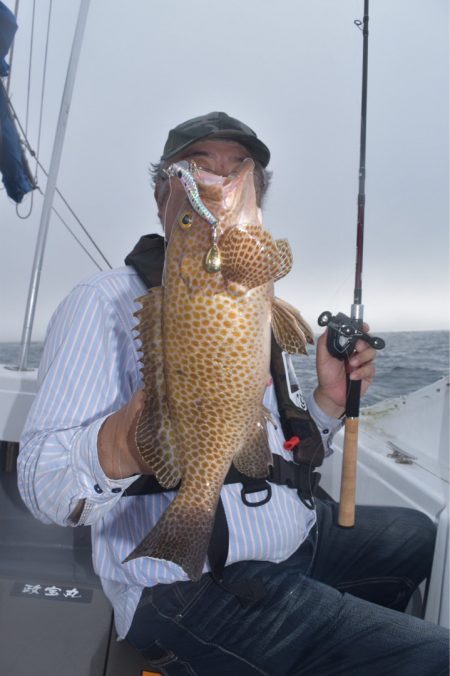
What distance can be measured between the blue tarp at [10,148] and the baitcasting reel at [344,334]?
13.0 ft

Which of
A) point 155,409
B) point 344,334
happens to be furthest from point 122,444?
point 344,334

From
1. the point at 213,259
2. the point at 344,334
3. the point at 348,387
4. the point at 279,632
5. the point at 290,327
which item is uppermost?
the point at 213,259

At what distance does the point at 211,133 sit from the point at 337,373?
3.68 ft

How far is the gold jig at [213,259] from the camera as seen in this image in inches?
48.3

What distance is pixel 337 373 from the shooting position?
2164mm

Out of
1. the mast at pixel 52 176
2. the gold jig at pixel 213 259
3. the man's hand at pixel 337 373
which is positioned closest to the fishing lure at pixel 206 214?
the gold jig at pixel 213 259

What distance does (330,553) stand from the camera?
7.36ft

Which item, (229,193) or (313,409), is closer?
(229,193)

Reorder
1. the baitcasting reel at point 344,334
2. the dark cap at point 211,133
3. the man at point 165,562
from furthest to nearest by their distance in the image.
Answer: the dark cap at point 211,133
the baitcasting reel at point 344,334
the man at point 165,562

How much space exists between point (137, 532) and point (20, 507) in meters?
2.07

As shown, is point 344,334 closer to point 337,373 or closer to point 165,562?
point 337,373

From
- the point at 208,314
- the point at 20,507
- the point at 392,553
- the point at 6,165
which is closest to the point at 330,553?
the point at 392,553

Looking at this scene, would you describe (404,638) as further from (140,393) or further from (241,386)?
(140,393)

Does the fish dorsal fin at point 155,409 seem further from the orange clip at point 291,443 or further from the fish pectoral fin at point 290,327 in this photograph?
the orange clip at point 291,443
